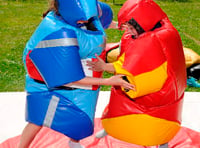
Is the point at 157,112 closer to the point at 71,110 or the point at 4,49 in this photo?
the point at 71,110

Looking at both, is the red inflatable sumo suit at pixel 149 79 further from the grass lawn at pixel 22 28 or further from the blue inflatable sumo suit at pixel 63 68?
the grass lawn at pixel 22 28

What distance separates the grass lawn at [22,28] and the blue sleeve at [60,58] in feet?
9.95

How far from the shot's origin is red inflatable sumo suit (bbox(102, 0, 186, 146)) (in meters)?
2.40

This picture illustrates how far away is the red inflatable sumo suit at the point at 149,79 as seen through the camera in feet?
7.87

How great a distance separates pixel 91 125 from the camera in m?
2.69

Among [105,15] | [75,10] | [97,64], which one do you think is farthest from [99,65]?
[105,15]

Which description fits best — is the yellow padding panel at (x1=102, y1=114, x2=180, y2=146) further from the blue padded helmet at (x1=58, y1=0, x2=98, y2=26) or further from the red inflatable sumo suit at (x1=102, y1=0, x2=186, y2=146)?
the blue padded helmet at (x1=58, y1=0, x2=98, y2=26)

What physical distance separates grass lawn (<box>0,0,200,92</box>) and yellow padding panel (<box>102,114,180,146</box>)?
2.62 metres

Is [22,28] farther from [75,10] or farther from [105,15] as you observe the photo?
[75,10]

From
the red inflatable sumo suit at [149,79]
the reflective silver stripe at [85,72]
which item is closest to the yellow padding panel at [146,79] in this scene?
the red inflatable sumo suit at [149,79]

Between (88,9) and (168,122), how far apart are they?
1.13 metres

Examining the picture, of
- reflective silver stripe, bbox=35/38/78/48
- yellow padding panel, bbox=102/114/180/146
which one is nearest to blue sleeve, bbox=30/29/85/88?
reflective silver stripe, bbox=35/38/78/48

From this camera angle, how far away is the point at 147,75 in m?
2.42

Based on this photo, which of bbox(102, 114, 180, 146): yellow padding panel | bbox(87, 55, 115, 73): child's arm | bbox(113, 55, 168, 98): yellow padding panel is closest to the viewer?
bbox(113, 55, 168, 98): yellow padding panel
